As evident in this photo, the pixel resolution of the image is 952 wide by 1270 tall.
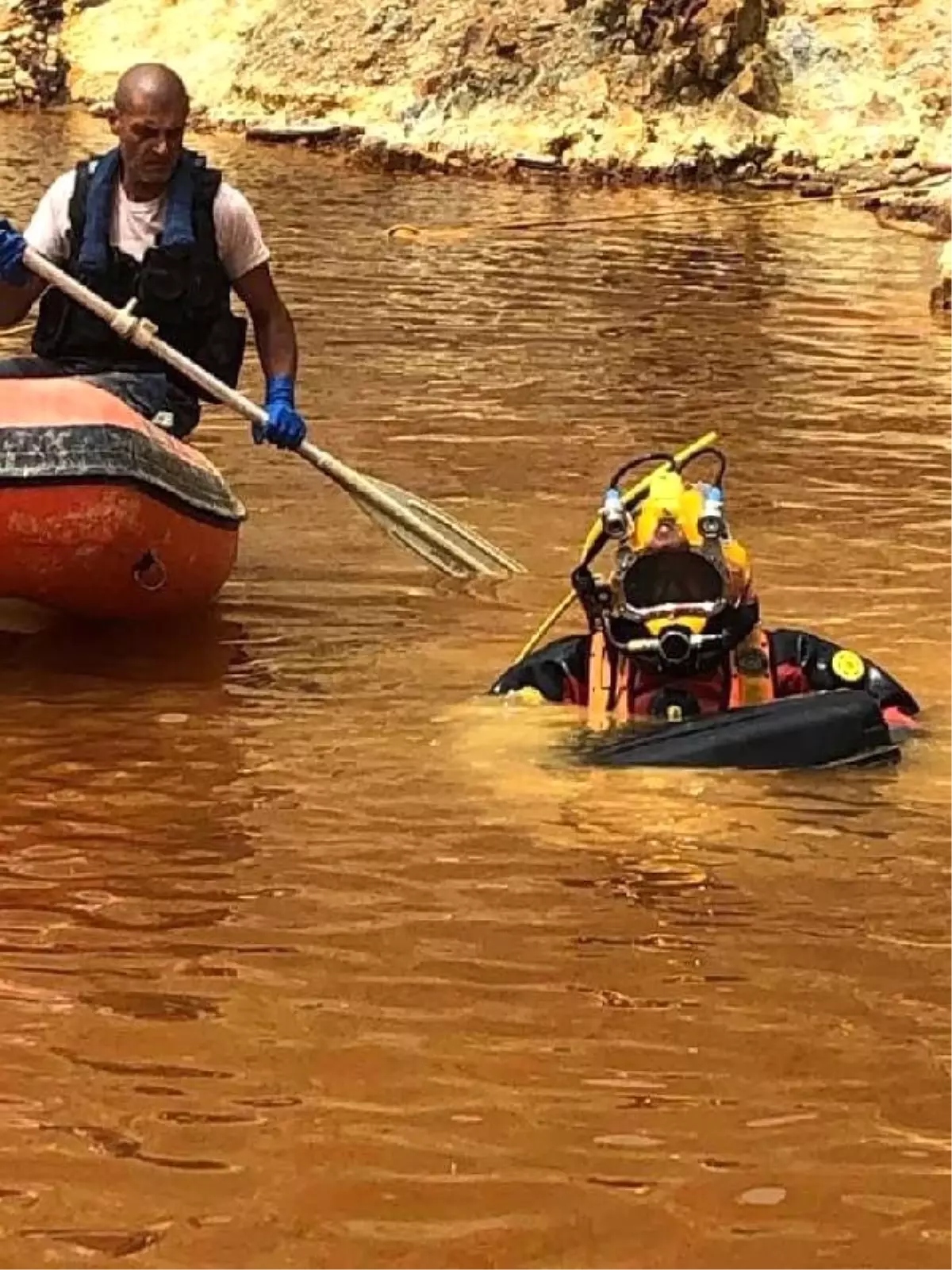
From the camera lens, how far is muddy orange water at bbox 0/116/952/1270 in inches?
121

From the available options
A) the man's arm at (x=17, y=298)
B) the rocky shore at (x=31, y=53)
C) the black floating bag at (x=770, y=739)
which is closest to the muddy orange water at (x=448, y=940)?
the black floating bag at (x=770, y=739)

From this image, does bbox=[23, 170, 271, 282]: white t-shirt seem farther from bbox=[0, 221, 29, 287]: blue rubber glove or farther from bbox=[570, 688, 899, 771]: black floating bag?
bbox=[570, 688, 899, 771]: black floating bag

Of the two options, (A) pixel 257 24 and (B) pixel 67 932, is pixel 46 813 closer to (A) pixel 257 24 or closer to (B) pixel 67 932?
(B) pixel 67 932

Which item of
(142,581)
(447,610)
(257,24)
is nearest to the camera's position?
(142,581)

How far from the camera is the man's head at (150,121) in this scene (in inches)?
239

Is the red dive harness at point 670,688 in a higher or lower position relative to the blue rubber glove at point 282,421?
lower

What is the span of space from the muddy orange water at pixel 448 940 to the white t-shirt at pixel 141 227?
41.5 inches

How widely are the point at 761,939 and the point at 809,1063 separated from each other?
1.76 feet

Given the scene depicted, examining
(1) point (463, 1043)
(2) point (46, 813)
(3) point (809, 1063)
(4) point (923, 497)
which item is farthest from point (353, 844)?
(4) point (923, 497)

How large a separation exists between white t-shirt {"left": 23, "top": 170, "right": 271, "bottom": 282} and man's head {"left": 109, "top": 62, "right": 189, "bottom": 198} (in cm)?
11

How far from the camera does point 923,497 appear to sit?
830 centimetres

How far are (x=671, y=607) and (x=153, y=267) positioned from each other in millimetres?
2104

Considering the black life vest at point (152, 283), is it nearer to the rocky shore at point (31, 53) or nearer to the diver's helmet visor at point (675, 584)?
the diver's helmet visor at point (675, 584)

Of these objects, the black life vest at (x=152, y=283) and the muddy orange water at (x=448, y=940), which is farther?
the black life vest at (x=152, y=283)
